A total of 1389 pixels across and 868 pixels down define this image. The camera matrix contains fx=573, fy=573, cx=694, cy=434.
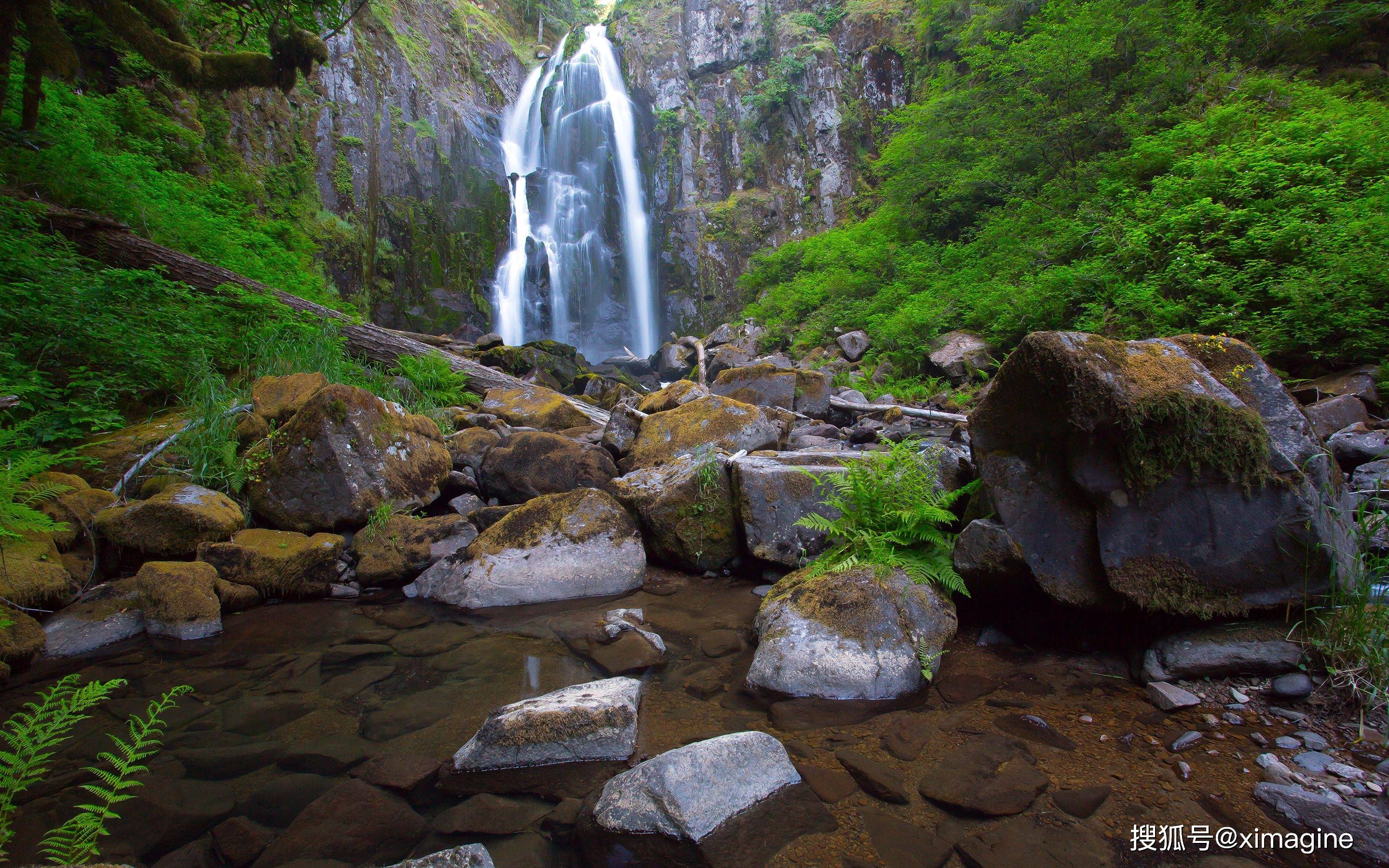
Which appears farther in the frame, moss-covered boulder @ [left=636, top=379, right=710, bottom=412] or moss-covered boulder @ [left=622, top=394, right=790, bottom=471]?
moss-covered boulder @ [left=636, top=379, right=710, bottom=412]

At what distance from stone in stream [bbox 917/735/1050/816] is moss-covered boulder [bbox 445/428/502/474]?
5770 mm

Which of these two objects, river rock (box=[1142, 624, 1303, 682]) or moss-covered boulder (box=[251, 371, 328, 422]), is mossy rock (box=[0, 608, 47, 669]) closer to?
moss-covered boulder (box=[251, 371, 328, 422])

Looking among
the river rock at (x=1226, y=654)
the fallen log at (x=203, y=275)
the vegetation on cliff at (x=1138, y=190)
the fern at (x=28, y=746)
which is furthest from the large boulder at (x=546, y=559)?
the vegetation on cliff at (x=1138, y=190)

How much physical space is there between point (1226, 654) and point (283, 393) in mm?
8190

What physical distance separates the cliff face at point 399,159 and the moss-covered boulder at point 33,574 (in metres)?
15.1

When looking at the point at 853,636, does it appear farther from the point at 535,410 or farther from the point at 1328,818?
the point at 535,410

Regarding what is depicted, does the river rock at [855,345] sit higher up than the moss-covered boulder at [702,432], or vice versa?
the river rock at [855,345]

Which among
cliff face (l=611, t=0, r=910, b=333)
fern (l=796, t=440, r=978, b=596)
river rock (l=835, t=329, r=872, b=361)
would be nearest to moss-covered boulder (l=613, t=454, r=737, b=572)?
fern (l=796, t=440, r=978, b=596)

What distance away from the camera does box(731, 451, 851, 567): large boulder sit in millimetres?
4734

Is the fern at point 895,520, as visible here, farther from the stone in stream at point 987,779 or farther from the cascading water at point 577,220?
the cascading water at point 577,220

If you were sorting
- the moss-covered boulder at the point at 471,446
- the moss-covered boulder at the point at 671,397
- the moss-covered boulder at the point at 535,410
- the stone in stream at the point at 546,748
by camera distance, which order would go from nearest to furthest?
the stone in stream at the point at 546,748
the moss-covered boulder at the point at 471,446
the moss-covered boulder at the point at 671,397
the moss-covered boulder at the point at 535,410

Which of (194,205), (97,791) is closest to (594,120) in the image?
(194,205)

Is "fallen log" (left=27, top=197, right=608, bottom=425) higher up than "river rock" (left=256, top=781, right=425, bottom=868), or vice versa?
"fallen log" (left=27, top=197, right=608, bottom=425)

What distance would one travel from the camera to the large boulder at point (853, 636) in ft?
9.93
